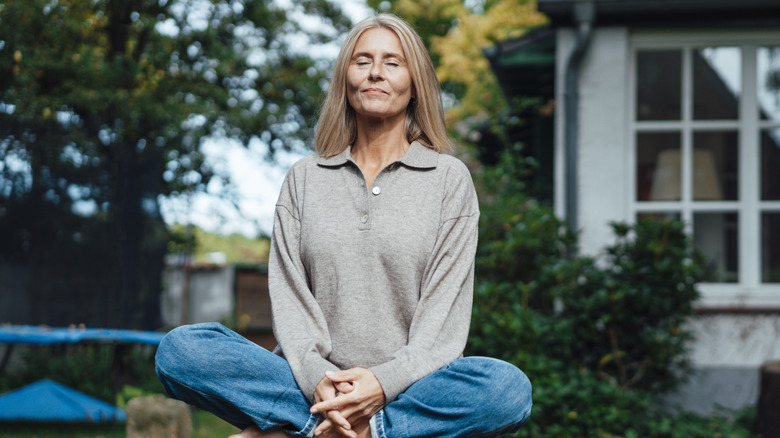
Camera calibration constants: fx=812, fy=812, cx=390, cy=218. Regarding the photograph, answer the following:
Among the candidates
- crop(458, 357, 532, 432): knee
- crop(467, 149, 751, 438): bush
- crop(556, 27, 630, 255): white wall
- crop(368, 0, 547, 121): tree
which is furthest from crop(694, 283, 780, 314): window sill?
crop(368, 0, 547, 121): tree

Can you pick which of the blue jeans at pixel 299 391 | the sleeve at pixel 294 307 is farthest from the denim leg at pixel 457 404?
the sleeve at pixel 294 307

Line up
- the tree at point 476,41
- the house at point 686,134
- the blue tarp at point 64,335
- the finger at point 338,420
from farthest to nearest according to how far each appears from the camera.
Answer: the tree at point 476,41 < the house at point 686,134 < the blue tarp at point 64,335 < the finger at point 338,420

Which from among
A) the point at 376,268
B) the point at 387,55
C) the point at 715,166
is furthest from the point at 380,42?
the point at 715,166

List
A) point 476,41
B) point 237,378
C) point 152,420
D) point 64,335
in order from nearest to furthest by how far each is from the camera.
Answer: point 237,378 → point 152,420 → point 64,335 → point 476,41

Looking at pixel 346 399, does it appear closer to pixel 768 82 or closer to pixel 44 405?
pixel 44 405

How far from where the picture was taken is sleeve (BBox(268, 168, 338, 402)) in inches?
84.4

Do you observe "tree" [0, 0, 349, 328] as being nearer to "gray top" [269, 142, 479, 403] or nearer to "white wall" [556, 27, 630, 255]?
"white wall" [556, 27, 630, 255]

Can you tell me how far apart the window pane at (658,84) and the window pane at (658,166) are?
0.16m

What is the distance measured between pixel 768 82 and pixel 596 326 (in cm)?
→ 223

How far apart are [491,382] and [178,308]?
40.2ft

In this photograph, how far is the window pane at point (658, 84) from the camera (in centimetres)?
570

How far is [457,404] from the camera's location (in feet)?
6.74

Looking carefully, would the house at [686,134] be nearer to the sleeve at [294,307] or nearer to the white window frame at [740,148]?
the white window frame at [740,148]

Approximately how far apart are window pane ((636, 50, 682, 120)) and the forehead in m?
3.75
